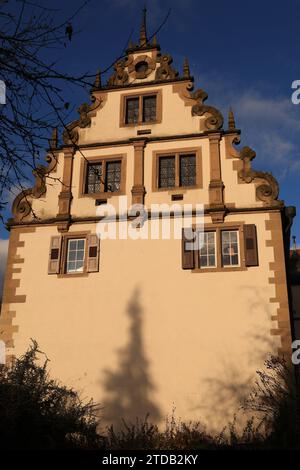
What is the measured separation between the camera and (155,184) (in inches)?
673

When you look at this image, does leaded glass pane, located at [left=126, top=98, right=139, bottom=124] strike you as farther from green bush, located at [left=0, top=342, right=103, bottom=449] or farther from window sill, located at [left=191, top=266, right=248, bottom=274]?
green bush, located at [left=0, top=342, right=103, bottom=449]

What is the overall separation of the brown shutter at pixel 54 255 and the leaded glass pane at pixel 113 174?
2.50m

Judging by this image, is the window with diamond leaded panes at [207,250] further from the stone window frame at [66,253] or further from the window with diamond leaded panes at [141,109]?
the window with diamond leaded panes at [141,109]

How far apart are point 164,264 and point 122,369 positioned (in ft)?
10.8

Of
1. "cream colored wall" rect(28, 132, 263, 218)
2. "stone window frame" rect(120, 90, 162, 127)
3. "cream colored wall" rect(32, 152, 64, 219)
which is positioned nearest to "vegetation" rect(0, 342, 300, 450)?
"cream colored wall" rect(28, 132, 263, 218)

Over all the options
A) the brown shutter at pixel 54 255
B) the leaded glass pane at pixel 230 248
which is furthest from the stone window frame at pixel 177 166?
the brown shutter at pixel 54 255

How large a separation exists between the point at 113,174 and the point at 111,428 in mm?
8234

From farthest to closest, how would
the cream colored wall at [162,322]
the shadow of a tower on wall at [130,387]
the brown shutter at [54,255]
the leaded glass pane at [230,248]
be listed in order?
1. the brown shutter at [54,255]
2. the leaded glass pane at [230,248]
3. the shadow of a tower on wall at [130,387]
4. the cream colored wall at [162,322]

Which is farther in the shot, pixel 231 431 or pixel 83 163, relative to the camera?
pixel 83 163

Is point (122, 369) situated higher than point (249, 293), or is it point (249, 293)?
point (249, 293)

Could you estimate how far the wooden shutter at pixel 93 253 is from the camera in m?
16.3

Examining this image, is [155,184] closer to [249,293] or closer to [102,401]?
[249,293]

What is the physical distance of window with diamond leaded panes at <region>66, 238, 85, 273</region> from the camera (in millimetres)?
16619
